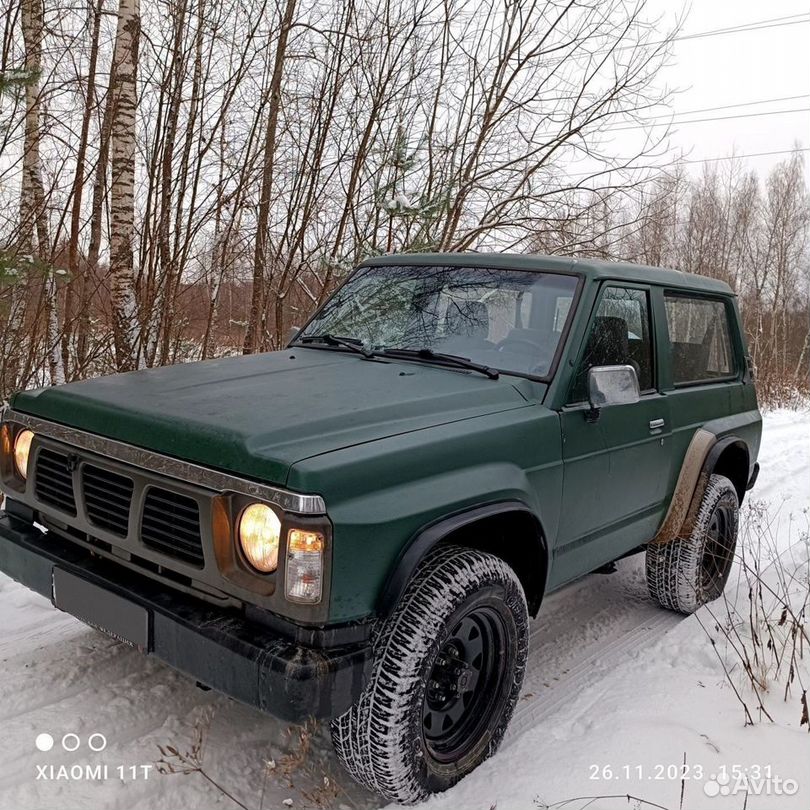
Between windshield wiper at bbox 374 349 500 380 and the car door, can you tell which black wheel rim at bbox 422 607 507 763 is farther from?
windshield wiper at bbox 374 349 500 380

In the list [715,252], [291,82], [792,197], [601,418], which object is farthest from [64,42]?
[792,197]

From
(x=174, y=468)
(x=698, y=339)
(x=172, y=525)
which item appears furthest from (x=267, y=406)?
(x=698, y=339)

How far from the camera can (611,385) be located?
2812 millimetres

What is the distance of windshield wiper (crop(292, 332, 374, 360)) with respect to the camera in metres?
3.25

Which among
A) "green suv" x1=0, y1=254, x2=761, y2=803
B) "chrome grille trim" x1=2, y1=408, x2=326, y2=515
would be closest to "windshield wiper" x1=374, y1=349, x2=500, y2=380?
"green suv" x1=0, y1=254, x2=761, y2=803

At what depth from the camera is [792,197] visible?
1200 inches

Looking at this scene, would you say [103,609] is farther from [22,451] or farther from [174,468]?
[22,451]

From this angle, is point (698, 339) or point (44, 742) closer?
point (44, 742)

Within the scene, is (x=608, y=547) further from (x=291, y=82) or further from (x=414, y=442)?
(x=291, y=82)

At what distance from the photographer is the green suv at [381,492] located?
1.99 metres

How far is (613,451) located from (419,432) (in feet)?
3.93

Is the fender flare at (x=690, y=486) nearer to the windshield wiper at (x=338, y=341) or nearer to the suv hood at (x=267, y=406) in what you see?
the suv hood at (x=267, y=406)

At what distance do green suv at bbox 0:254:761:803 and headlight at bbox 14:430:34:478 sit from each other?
1 cm

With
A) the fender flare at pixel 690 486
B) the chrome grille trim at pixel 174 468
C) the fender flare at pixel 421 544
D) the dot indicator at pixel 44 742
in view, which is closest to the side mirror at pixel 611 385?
the fender flare at pixel 421 544
